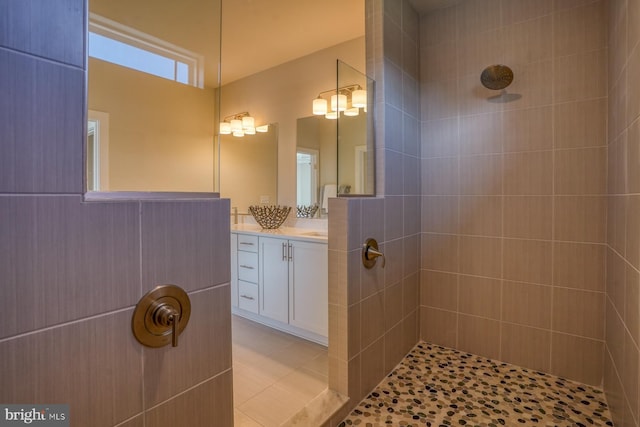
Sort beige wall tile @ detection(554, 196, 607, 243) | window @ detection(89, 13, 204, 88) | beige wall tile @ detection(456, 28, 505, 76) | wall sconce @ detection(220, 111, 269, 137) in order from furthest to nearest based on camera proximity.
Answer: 1. wall sconce @ detection(220, 111, 269, 137)
2. beige wall tile @ detection(456, 28, 505, 76)
3. beige wall tile @ detection(554, 196, 607, 243)
4. window @ detection(89, 13, 204, 88)

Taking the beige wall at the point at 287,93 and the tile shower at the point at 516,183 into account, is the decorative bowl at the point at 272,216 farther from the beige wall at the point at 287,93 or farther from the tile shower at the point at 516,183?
the tile shower at the point at 516,183

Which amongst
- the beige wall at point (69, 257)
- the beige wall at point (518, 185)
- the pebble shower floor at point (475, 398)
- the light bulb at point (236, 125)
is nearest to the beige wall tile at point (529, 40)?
the beige wall at point (518, 185)

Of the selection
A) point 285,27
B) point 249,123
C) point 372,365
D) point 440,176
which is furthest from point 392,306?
point 249,123

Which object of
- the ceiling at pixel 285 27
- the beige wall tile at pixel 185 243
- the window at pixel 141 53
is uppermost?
the ceiling at pixel 285 27

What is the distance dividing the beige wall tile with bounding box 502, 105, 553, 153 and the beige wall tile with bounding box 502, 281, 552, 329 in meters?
0.91

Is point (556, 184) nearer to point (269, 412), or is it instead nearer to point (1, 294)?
point (269, 412)

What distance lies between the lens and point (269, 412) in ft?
5.96

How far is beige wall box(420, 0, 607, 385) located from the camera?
6.46 ft

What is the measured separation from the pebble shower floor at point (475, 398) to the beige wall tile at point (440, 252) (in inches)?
26.3

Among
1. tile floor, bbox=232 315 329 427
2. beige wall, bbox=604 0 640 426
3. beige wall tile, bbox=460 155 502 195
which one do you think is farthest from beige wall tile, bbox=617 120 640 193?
tile floor, bbox=232 315 329 427

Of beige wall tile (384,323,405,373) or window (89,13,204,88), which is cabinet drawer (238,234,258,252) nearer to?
beige wall tile (384,323,405,373)

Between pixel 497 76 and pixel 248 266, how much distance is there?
2467 mm

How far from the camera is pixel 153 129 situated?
3.28 feet

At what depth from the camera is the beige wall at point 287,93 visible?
10.3ft
